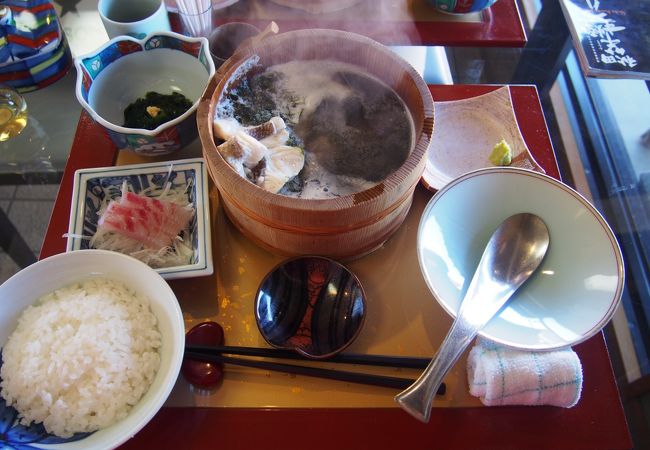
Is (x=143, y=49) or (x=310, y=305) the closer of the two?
(x=310, y=305)

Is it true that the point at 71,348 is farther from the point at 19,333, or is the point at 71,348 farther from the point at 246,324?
the point at 246,324

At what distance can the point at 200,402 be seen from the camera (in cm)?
136

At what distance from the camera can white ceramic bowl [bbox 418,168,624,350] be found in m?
1.31

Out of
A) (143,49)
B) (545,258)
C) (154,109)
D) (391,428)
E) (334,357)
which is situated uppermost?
(143,49)

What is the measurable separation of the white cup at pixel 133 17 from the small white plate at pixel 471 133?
109 centimetres

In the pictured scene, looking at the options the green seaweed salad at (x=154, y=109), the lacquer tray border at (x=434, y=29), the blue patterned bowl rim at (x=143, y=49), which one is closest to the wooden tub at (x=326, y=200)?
the blue patterned bowl rim at (x=143, y=49)

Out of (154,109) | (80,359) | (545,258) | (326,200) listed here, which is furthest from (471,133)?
(80,359)

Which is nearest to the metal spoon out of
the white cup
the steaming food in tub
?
the steaming food in tub

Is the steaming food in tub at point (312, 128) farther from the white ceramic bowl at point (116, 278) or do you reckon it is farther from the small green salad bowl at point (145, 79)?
the white ceramic bowl at point (116, 278)

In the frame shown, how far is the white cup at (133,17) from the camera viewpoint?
5.93ft

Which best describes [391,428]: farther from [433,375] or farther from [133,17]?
[133,17]

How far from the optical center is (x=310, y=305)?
1.46m

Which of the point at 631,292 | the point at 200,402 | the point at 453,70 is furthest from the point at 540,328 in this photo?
the point at 453,70

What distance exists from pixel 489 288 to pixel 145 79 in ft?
4.65
